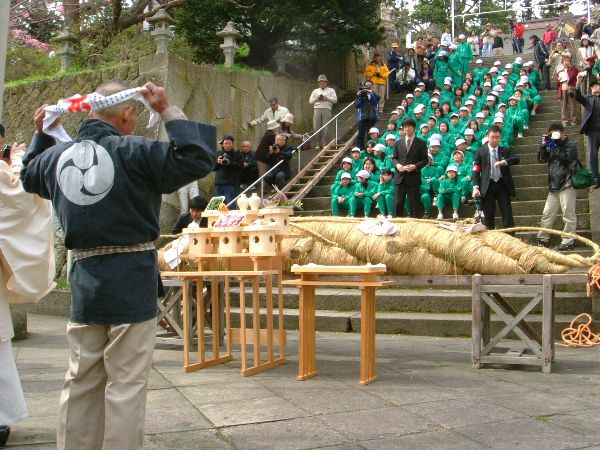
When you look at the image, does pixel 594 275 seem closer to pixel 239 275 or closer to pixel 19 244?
pixel 239 275

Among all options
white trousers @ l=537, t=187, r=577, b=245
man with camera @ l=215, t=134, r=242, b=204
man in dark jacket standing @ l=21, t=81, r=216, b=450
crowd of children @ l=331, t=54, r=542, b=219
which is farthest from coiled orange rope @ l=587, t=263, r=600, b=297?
man with camera @ l=215, t=134, r=242, b=204

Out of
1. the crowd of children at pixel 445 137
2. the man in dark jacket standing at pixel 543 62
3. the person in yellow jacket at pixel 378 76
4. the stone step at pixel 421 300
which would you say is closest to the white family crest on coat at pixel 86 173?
the stone step at pixel 421 300

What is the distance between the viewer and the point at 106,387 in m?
3.39

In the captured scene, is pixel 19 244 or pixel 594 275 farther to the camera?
pixel 594 275

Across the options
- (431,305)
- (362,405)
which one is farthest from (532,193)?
(362,405)

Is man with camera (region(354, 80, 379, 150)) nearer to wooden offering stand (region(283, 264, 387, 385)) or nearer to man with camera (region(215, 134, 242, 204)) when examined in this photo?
man with camera (region(215, 134, 242, 204))

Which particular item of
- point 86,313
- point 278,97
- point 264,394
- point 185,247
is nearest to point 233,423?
point 264,394

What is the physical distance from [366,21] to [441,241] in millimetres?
13398

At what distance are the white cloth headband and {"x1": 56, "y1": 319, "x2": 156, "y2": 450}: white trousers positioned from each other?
101 cm

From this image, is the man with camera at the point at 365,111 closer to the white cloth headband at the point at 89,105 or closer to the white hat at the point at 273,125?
the white hat at the point at 273,125

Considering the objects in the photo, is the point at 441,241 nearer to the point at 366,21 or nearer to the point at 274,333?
the point at 274,333

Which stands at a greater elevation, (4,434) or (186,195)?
(186,195)

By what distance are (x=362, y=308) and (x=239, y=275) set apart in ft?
3.78

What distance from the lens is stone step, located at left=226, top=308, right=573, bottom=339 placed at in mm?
8227
